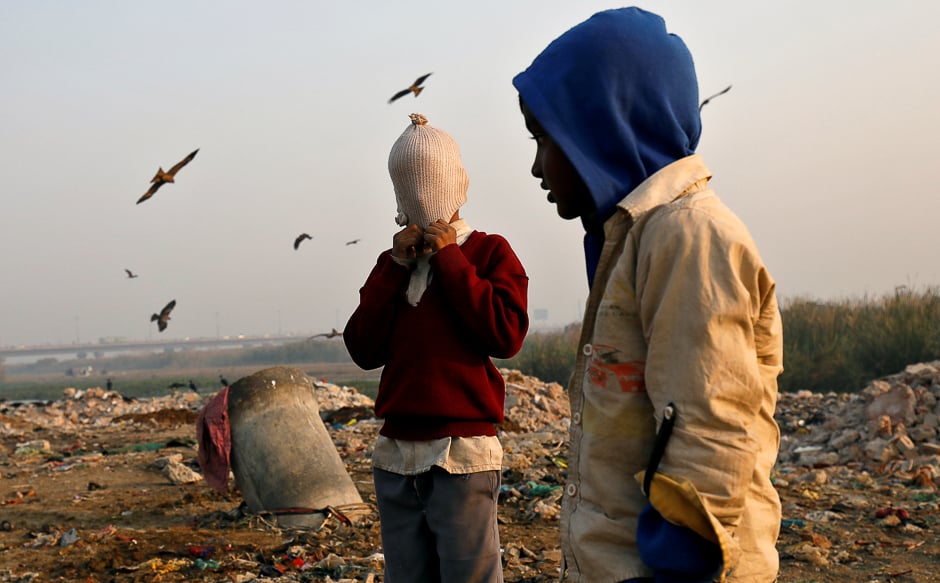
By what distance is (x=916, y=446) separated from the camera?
9648mm

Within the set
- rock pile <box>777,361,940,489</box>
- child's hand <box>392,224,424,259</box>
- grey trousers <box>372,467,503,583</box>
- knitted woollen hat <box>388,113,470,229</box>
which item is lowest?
rock pile <box>777,361,940,489</box>

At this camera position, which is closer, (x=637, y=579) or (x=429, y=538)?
(x=637, y=579)

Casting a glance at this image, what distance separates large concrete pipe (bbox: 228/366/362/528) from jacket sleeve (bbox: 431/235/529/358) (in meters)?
3.74

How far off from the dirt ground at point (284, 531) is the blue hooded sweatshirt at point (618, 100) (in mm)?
3751

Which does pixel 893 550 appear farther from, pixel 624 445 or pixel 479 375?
pixel 624 445

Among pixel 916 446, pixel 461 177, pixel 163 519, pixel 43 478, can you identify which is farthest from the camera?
pixel 916 446

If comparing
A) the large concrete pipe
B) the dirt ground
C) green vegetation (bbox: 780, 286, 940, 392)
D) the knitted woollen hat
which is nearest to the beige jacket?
the knitted woollen hat

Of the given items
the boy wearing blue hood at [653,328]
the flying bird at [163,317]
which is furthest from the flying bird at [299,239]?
the boy wearing blue hood at [653,328]

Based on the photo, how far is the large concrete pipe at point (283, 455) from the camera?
6398 millimetres

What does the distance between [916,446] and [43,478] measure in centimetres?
899

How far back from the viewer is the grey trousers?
288 centimetres

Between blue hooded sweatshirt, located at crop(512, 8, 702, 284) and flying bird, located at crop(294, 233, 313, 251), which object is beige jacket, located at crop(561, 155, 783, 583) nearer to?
blue hooded sweatshirt, located at crop(512, 8, 702, 284)

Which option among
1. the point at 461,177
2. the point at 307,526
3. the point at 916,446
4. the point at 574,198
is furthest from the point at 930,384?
the point at 574,198

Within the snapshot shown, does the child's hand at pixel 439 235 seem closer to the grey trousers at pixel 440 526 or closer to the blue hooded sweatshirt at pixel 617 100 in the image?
the grey trousers at pixel 440 526
